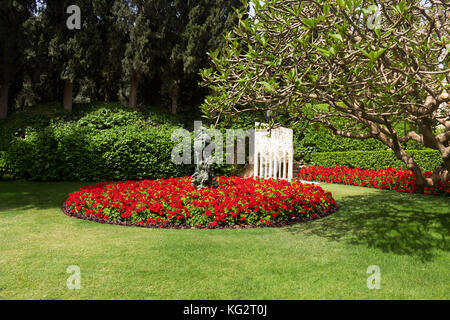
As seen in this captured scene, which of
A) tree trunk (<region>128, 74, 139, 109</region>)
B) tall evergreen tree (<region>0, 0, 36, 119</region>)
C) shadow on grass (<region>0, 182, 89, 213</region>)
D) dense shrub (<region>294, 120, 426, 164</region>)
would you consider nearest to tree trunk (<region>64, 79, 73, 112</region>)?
Result: tall evergreen tree (<region>0, 0, 36, 119</region>)

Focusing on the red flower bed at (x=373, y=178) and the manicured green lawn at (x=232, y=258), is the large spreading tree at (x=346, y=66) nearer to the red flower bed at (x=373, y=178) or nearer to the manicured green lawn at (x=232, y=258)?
the manicured green lawn at (x=232, y=258)

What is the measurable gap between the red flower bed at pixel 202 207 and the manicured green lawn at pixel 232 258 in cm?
36

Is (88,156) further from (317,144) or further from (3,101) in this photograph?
(317,144)

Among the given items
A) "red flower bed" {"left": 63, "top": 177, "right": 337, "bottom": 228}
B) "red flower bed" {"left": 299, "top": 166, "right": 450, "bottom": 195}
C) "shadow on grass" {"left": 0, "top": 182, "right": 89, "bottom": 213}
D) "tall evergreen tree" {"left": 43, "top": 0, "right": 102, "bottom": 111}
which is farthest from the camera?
"tall evergreen tree" {"left": 43, "top": 0, "right": 102, "bottom": 111}

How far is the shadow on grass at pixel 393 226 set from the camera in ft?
15.0

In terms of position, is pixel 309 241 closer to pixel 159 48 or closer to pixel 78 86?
pixel 159 48

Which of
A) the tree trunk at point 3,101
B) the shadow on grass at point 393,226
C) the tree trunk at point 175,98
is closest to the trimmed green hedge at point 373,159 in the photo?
the shadow on grass at point 393,226

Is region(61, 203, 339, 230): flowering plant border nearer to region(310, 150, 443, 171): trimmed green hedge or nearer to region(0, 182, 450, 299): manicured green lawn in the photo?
region(0, 182, 450, 299): manicured green lawn

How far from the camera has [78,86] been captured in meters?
18.7

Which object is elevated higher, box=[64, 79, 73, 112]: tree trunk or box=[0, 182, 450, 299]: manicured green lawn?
box=[64, 79, 73, 112]: tree trunk

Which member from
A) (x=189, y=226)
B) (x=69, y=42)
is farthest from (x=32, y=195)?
(x=69, y=42)

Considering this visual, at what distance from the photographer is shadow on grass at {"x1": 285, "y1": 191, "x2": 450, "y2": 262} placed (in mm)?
4570

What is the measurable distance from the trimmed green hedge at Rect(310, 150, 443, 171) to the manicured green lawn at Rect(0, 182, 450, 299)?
5010mm
